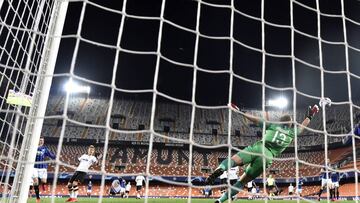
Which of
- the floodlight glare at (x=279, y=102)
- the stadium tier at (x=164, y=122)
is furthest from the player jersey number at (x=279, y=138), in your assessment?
the floodlight glare at (x=279, y=102)

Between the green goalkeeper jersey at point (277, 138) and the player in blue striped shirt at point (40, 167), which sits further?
the player in blue striped shirt at point (40, 167)

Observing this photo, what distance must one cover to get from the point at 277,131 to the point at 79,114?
20742 millimetres

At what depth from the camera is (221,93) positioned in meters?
23.0

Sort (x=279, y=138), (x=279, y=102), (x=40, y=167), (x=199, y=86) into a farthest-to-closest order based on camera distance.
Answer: (x=279, y=102)
(x=199, y=86)
(x=40, y=167)
(x=279, y=138)

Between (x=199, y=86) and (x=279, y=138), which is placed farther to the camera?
(x=199, y=86)

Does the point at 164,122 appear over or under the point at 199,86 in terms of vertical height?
under

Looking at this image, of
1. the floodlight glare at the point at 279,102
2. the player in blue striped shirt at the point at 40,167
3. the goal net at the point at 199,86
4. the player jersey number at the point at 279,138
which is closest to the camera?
the player jersey number at the point at 279,138

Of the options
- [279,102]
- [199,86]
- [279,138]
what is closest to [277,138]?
[279,138]

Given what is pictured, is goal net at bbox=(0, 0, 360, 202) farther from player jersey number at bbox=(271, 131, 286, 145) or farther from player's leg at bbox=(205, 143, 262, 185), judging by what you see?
player's leg at bbox=(205, 143, 262, 185)

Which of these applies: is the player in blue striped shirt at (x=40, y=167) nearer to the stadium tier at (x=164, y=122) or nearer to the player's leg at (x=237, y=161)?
the player's leg at (x=237, y=161)

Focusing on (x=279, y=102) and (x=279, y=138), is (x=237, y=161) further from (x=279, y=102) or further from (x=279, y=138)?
(x=279, y=102)

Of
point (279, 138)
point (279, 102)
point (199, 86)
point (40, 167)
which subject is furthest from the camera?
point (279, 102)

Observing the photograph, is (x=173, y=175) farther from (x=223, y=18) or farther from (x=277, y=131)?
(x=277, y=131)

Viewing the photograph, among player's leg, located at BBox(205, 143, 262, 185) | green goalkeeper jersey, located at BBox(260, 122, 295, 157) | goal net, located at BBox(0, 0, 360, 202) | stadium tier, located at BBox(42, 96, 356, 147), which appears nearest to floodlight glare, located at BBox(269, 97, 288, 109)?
goal net, located at BBox(0, 0, 360, 202)
